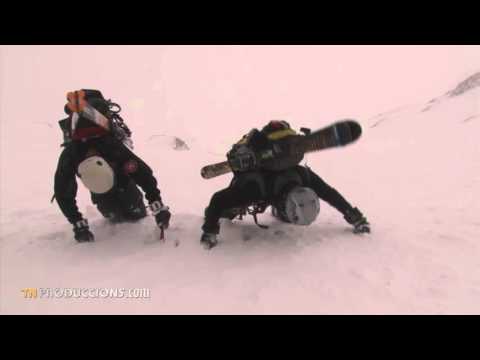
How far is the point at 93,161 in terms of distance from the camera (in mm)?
3736

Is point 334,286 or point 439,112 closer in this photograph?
point 334,286

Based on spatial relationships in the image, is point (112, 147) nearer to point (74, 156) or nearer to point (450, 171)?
Answer: point (74, 156)

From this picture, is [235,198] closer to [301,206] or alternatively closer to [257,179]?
[257,179]

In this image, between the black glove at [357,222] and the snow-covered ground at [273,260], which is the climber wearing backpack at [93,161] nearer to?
the snow-covered ground at [273,260]

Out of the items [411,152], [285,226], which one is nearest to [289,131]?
[285,226]

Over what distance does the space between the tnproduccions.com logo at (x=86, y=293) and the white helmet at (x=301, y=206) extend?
183 cm

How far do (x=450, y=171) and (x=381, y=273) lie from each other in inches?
237

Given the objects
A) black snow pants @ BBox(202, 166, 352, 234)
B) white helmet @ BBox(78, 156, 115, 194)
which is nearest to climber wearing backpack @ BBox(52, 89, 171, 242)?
white helmet @ BBox(78, 156, 115, 194)

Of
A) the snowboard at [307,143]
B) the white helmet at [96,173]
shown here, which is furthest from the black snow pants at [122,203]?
the snowboard at [307,143]

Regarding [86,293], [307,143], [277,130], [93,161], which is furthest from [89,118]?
[307,143]

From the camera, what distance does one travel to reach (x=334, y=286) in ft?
9.58

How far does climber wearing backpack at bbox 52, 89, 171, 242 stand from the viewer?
147 inches

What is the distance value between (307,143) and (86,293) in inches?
110

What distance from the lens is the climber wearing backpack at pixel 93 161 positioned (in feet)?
12.3
